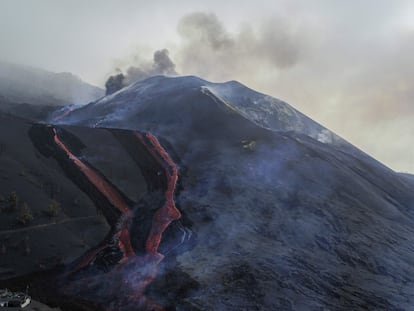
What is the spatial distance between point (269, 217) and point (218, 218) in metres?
6.16

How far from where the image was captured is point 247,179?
62.8m

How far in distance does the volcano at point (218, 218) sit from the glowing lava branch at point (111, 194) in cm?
14

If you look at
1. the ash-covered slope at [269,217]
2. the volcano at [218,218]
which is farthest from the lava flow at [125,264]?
the ash-covered slope at [269,217]

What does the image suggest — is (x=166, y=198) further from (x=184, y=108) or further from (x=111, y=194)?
(x=184, y=108)

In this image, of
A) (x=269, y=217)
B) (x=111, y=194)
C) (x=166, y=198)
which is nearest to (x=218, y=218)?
(x=269, y=217)

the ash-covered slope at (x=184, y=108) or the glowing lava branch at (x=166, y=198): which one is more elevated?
the ash-covered slope at (x=184, y=108)

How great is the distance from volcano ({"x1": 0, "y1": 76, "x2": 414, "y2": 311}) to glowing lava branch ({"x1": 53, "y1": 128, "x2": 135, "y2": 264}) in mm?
140

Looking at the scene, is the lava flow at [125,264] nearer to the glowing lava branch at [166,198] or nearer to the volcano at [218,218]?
the glowing lava branch at [166,198]

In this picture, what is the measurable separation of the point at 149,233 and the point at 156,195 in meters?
8.91

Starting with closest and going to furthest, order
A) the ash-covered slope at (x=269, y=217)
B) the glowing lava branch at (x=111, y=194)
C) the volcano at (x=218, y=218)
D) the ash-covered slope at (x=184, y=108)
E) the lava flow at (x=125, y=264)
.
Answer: the lava flow at (x=125, y=264)
the volcano at (x=218, y=218)
the ash-covered slope at (x=269, y=217)
the glowing lava branch at (x=111, y=194)
the ash-covered slope at (x=184, y=108)

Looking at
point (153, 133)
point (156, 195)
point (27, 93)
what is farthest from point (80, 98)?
point (156, 195)

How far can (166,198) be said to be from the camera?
57.8 meters

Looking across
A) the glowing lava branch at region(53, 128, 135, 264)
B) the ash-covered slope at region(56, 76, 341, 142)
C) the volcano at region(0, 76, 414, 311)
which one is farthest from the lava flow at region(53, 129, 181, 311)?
the ash-covered slope at region(56, 76, 341, 142)

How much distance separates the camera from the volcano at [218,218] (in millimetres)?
40219
